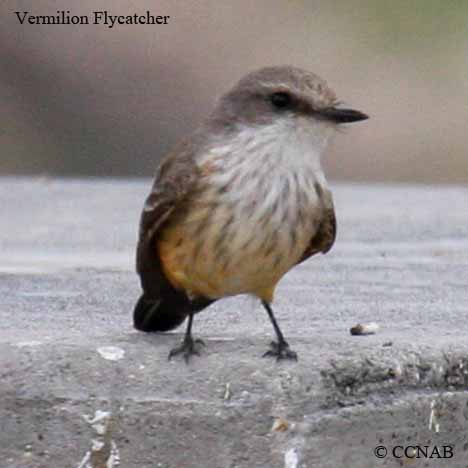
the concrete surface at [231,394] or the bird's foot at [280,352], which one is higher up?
the bird's foot at [280,352]

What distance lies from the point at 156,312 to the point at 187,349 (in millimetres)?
442

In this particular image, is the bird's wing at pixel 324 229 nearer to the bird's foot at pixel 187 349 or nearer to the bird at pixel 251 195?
the bird at pixel 251 195

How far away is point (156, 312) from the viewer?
22.2 ft

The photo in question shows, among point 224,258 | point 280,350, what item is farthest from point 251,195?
point 280,350

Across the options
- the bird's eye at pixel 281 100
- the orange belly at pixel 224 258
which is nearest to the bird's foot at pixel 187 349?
the orange belly at pixel 224 258

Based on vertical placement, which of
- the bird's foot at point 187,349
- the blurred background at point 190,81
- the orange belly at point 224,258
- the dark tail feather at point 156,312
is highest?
the orange belly at point 224,258

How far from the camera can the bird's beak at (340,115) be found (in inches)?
249

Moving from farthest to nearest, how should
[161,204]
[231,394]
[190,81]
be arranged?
1. [190,81]
2. [161,204]
3. [231,394]

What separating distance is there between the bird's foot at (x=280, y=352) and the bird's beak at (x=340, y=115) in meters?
0.69

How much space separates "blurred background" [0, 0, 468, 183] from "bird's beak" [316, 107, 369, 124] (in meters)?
10.3

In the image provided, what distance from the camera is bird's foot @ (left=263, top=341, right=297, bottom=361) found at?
630 centimetres

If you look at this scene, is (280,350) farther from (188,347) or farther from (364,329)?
(364,329)

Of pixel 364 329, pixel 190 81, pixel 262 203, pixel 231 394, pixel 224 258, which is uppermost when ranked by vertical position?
pixel 262 203

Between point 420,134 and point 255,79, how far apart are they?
1106cm
